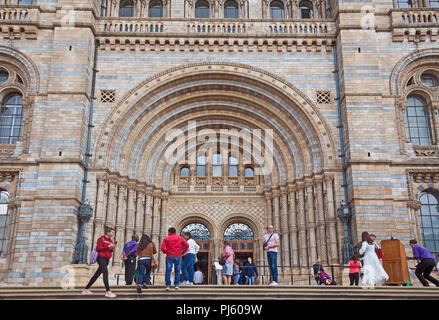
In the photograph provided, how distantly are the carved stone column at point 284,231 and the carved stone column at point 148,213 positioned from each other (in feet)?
21.6

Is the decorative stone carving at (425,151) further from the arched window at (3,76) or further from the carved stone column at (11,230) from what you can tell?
the arched window at (3,76)

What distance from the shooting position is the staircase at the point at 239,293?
11.3 metres

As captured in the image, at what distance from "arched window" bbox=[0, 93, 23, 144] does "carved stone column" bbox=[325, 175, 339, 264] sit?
48.6 ft

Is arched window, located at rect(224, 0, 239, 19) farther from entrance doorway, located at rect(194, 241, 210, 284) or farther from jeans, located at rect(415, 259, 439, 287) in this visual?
jeans, located at rect(415, 259, 439, 287)

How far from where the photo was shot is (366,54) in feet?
71.0

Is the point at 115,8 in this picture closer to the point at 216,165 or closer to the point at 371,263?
the point at 216,165

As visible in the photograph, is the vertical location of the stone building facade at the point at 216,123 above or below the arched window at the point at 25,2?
below

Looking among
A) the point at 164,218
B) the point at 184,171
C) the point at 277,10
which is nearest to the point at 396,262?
the point at 164,218

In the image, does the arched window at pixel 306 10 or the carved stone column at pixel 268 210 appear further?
the arched window at pixel 306 10

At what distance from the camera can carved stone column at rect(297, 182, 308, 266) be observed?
21078mm

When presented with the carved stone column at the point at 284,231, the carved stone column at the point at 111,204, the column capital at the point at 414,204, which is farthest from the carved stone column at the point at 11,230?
the column capital at the point at 414,204

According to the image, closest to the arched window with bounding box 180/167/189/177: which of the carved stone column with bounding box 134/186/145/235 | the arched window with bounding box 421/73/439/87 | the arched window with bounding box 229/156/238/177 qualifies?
the arched window with bounding box 229/156/238/177

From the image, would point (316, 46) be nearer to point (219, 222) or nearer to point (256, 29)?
point (256, 29)

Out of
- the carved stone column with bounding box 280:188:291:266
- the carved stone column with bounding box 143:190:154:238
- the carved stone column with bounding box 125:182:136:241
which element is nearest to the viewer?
the carved stone column with bounding box 125:182:136:241
